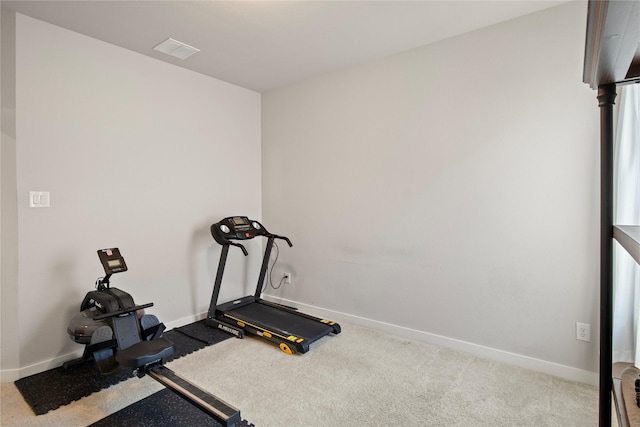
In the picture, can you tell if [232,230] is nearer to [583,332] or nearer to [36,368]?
[36,368]

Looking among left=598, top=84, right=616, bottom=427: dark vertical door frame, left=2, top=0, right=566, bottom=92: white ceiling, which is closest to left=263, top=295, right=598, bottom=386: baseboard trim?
left=598, top=84, right=616, bottom=427: dark vertical door frame

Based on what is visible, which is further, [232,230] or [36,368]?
[232,230]

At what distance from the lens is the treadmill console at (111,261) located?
2.57 metres

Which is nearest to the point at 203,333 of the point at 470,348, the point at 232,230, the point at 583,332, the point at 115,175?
the point at 232,230

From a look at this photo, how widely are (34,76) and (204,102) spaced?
4.85 feet

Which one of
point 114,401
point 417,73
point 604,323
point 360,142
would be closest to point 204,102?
point 360,142

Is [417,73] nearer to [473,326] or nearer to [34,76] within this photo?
[473,326]

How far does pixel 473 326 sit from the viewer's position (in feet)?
9.27

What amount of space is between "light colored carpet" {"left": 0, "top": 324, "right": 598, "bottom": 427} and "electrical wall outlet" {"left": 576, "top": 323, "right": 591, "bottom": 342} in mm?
321

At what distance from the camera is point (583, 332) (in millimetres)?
2357

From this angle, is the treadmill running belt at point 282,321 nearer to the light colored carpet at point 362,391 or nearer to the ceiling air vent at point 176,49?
the light colored carpet at point 362,391

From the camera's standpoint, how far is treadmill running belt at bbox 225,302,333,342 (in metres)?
3.07

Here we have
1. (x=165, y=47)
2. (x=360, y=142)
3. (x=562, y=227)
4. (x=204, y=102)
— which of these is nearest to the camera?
(x=562, y=227)

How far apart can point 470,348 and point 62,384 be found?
125 inches
